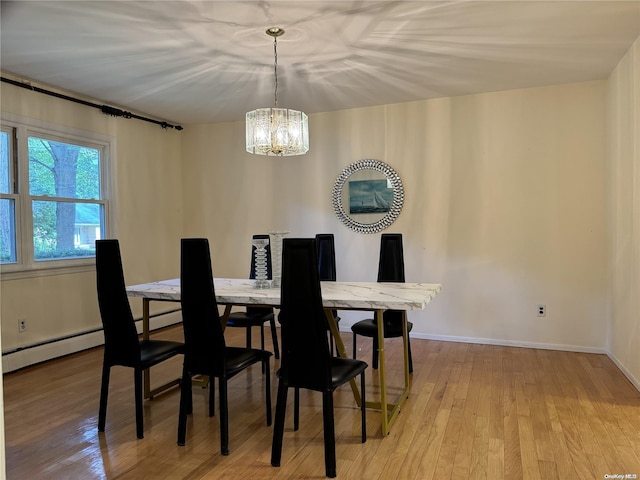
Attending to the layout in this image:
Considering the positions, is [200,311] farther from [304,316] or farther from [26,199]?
[26,199]

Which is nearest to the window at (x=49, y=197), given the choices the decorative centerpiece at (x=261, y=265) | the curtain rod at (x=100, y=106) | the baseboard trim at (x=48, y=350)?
the curtain rod at (x=100, y=106)

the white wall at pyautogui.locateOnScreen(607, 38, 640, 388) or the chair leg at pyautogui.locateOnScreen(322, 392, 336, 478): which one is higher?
the white wall at pyautogui.locateOnScreen(607, 38, 640, 388)

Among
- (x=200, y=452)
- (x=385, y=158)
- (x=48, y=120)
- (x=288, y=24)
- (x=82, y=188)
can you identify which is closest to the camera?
(x=200, y=452)

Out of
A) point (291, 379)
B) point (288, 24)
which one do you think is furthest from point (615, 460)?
point (288, 24)

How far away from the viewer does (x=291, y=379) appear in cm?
219

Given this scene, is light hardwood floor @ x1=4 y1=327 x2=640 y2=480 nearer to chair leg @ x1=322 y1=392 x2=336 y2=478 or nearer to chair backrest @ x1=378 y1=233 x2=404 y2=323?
chair leg @ x1=322 y1=392 x2=336 y2=478

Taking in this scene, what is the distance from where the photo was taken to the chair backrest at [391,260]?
135 inches

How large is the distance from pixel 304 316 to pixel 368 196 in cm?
272

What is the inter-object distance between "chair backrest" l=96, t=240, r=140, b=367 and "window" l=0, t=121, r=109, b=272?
1.67 meters

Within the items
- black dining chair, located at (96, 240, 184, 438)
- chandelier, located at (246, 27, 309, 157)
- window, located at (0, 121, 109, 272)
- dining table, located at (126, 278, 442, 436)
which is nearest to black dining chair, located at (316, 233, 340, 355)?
dining table, located at (126, 278, 442, 436)

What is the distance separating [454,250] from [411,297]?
213 centimetres

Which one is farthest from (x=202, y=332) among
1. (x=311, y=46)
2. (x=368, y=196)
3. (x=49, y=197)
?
(x=368, y=196)

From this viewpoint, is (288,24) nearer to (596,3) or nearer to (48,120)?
(596,3)

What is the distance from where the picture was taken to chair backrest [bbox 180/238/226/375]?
7.61ft
